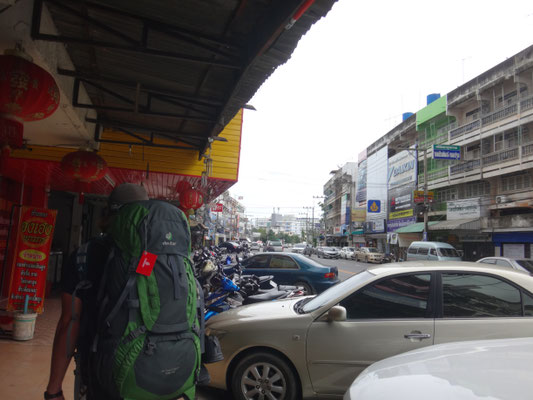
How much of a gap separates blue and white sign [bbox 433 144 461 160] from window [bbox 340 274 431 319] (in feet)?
79.7

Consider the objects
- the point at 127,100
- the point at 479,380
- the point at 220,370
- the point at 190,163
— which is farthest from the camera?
the point at 190,163

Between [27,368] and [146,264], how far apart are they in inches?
151

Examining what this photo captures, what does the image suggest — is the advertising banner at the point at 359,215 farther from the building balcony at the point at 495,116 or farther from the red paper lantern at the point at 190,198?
the red paper lantern at the point at 190,198

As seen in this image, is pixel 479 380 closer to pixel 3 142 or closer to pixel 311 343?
pixel 311 343

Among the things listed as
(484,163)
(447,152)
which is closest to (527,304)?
(447,152)

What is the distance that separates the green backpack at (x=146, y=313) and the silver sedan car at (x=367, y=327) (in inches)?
73.2

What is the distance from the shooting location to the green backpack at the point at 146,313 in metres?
1.65

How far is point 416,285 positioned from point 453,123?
97.4 feet

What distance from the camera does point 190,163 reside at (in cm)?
834

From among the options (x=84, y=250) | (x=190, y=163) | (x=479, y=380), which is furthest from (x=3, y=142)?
(x=190, y=163)

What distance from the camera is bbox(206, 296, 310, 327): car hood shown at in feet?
12.5

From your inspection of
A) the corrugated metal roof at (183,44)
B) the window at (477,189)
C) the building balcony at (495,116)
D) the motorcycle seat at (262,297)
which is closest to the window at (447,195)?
the window at (477,189)

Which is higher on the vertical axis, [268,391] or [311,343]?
[311,343]

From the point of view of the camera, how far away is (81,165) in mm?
5684
